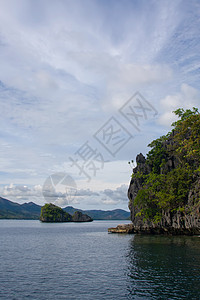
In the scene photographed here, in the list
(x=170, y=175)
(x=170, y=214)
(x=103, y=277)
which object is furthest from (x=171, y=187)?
(x=103, y=277)

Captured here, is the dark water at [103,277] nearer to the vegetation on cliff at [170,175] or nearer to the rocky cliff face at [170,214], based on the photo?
the rocky cliff face at [170,214]

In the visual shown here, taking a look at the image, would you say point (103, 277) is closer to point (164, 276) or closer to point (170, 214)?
point (164, 276)

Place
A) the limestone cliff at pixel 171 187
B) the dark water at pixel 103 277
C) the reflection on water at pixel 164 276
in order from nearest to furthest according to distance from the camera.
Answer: the reflection on water at pixel 164 276 < the dark water at pixel 103 277 < the limestone cliff at pixel 171 187

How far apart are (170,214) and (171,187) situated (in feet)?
31.7

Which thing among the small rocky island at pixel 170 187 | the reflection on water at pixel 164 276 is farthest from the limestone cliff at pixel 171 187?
the reflection on water at pixel 164 276

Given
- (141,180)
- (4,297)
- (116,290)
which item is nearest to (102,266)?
(116,290)

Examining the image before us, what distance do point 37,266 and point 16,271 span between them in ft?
13.6

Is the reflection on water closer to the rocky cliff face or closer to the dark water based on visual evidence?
the dark water

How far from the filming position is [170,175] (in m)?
83.0

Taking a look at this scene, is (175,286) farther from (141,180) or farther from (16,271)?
(141,180)

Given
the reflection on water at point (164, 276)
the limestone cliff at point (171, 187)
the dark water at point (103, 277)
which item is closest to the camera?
the reflection on water at point (164, 276)

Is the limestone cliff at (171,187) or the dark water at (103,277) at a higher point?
the limestone cliff at (171,187)

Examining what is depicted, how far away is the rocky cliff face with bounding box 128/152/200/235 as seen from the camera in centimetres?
6919

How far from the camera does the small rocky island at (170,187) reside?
68.2 metres
